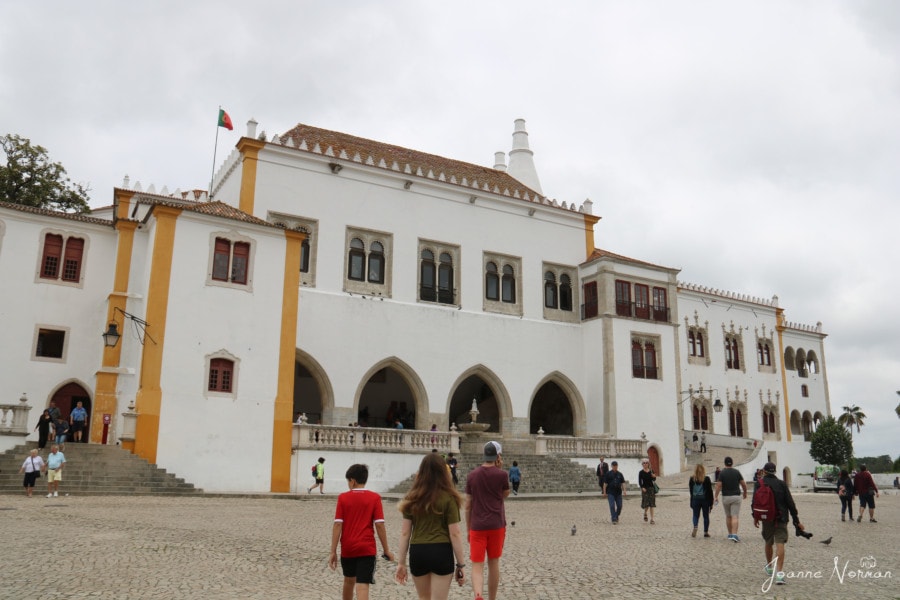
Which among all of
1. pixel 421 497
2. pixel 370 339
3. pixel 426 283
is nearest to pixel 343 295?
pixel 370 339

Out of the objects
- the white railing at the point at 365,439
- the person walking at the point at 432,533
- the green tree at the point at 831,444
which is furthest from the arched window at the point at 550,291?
the person walking at the point at 432,533

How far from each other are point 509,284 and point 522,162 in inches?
379

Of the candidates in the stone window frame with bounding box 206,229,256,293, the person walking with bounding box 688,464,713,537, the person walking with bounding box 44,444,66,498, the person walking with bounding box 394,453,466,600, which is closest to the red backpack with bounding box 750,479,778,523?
the person walking with bounding box 688,464,713,537

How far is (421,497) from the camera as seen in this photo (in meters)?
5.05

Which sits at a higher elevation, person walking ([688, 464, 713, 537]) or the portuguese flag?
the portuguese flag

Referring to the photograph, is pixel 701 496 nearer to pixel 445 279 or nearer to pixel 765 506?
pixel 765 506

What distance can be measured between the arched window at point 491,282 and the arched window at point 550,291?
2.49 metres

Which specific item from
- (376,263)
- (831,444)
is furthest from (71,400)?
(831,444)

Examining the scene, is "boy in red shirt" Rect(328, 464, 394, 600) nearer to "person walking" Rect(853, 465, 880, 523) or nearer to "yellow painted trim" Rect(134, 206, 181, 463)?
"person walking" Rect(853, 465, 880, 523)

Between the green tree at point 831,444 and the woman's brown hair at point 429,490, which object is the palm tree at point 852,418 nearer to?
the green tree at point 831,444

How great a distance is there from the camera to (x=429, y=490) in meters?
5.09

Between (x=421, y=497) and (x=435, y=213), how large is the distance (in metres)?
24.5

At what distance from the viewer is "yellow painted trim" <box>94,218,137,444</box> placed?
2130cm

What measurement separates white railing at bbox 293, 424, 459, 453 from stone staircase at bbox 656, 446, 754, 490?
11233 millimetres
